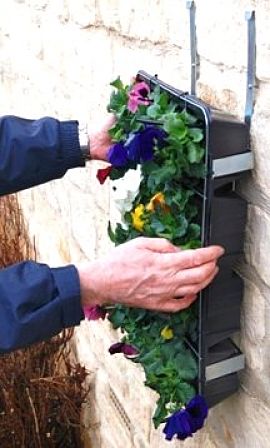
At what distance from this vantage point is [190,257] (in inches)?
54.9

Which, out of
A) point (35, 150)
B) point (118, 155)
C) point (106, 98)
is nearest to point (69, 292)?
point (118, 155)

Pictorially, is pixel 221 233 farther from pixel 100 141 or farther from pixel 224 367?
pixel 100 141

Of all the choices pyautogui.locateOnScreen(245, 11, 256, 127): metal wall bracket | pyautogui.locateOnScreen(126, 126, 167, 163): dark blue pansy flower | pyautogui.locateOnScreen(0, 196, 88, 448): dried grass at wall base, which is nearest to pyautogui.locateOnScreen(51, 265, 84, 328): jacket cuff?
pyautogui.locateOnScreen(126, 126, 167, 163): dark blue pansy flower

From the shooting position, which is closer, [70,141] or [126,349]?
[126,349]

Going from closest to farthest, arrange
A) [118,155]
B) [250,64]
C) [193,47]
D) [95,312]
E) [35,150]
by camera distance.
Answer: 1. [250,64]
2. [118,155]
3. [193,47]
4. [95,312]
5. [35,150]

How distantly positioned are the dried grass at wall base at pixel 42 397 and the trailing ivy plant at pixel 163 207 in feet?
4.35

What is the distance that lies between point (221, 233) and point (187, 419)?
0.35 metres

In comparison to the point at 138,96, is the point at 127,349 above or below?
below

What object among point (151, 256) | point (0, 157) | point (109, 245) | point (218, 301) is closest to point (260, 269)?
point (218, 301)

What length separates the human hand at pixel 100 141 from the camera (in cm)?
187

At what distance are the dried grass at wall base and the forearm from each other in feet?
4.61

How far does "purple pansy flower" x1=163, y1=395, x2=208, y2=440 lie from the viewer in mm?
1460

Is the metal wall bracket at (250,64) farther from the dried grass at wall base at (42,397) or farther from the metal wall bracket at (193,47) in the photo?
the dried grass at wall base at (42,397)

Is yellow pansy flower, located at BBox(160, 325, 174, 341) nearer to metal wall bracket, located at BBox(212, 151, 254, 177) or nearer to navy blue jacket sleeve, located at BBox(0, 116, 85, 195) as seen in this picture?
metal wall bracket, located at BBox(212, 151, 254, 177)
